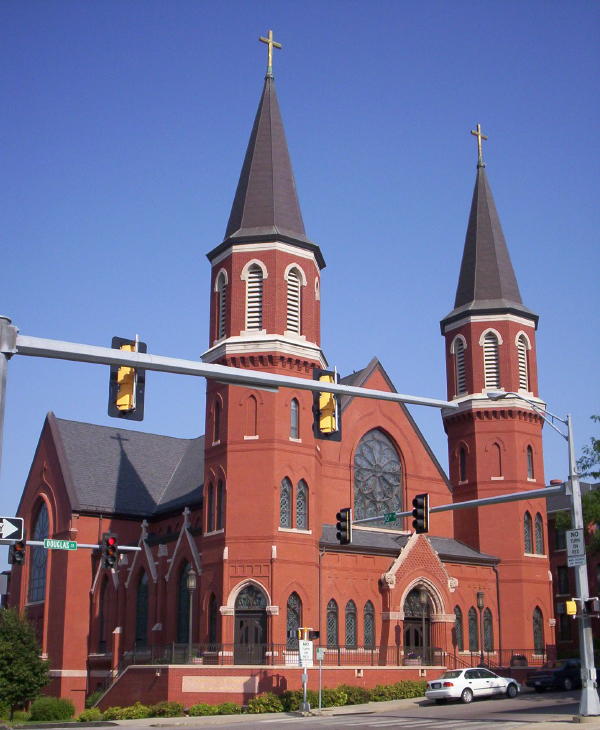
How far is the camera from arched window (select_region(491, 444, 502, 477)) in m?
48.9

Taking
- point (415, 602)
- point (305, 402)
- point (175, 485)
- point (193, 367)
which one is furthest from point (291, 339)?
point (193, 367)

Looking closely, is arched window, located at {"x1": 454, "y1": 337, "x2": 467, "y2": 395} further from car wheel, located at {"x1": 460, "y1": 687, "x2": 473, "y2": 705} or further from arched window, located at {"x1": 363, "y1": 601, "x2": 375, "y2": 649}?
car wheel, located at {"x1": 460, "y1": 687, "x2": 473, "y2": 705}

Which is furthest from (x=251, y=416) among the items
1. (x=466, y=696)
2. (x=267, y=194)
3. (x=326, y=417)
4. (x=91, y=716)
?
(x=326, y=417)

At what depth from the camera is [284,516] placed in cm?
3984

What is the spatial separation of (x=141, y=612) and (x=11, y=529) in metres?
31.0

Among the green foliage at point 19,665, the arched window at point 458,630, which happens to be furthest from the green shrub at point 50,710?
the arched window at point 458,630

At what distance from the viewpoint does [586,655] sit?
25.4 m

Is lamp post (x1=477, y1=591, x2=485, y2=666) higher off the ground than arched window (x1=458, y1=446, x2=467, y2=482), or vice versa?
arched window (x1=458, y1=446, x2=467, y2=482)

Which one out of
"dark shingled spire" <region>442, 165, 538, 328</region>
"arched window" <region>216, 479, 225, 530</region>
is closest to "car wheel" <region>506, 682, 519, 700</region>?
"arched window" <region>216, 479, 225, 530</region>

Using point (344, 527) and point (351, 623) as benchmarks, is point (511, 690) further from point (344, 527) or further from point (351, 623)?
point (344, 527)

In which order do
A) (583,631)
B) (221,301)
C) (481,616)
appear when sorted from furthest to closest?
(481,616)
(221,301)
(583,631)

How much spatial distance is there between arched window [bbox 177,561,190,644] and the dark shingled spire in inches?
771

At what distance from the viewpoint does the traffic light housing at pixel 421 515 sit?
24.6 m

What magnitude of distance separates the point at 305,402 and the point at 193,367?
87.2ft
